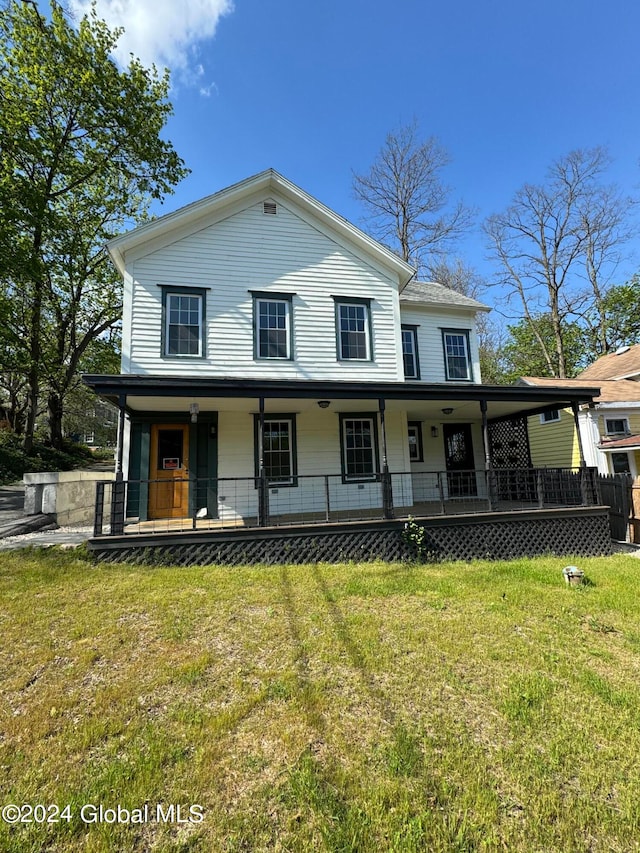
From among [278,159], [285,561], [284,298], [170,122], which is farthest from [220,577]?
[170,122]

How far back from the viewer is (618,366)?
60.6ft

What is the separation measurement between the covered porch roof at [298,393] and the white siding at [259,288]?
94 centimetres

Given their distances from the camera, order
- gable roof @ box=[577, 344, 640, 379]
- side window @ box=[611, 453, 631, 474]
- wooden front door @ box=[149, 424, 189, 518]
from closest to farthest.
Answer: wooden front door @ box=[149, 424, 189, 518], side window @ box=[611, 453, 631, 474], gable roof @ box=[577, 344, 640, 379]

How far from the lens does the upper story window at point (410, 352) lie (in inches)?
462

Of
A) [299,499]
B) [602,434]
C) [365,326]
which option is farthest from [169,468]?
[602,434]

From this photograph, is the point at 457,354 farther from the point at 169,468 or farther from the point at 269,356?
the point at 169,468

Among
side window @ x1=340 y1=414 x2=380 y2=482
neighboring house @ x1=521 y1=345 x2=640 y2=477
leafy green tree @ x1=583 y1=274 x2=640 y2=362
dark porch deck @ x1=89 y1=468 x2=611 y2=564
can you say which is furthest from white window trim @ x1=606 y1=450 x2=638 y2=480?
leafy green tree @ x1=583 y1=274 x2=640 y2=362

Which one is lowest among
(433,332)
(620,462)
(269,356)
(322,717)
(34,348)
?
(322,717)

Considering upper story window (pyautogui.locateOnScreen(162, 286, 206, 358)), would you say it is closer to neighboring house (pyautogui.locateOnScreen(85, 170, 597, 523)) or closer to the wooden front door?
neighboring house (pyautogui.locateOnScreen(85, 170, 597, 523))

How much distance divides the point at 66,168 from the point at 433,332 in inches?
715

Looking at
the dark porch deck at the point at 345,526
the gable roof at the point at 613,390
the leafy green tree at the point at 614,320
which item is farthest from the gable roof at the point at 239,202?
the leafy green tree at the point at 614,320

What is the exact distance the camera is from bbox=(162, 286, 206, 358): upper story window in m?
9.22

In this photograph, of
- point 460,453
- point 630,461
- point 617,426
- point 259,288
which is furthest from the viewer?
point 617,426

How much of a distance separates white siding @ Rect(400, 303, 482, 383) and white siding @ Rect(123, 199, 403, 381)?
1634 millimetres
